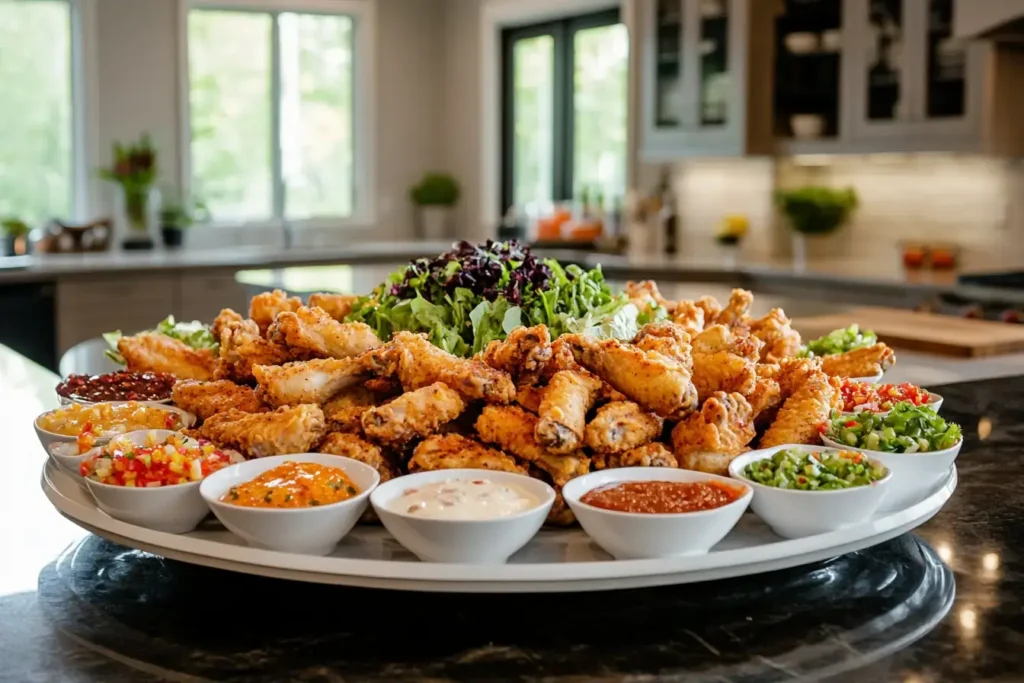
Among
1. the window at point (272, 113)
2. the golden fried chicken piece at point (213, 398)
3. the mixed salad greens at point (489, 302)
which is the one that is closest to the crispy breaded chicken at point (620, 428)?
the mixed salad greens at point (489, 302)

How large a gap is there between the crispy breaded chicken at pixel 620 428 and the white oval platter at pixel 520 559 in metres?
0.14

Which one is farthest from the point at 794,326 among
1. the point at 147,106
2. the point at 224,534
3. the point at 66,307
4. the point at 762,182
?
the point at 147,106

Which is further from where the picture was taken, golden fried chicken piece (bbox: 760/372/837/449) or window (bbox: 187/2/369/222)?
window (bbox: 187/2/369/222)

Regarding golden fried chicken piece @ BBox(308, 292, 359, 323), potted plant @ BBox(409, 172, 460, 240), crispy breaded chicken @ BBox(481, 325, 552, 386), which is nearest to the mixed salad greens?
golden fried chicken piece @ BBox(308, 292, 359, 323)

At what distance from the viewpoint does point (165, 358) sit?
8.26 feet

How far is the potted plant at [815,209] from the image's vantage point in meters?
6.81

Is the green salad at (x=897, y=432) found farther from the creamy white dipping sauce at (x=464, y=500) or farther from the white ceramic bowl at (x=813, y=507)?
the creamy white dipping sauce at (x=464, y=500)

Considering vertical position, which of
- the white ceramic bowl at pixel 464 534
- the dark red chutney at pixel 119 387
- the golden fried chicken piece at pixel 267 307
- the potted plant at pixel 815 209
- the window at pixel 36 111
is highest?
the window at pixel 36 111

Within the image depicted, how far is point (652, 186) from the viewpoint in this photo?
8242 millimetres

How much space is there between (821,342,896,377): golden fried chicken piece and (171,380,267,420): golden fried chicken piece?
3.53ft

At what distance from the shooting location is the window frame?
28.0 ft

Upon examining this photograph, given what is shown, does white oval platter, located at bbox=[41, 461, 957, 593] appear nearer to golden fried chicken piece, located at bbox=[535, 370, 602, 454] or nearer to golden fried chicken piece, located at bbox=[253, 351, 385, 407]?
golden fried chicken piece, located at bbox=[535, 370, 602, 454]

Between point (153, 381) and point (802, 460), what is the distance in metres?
1.30

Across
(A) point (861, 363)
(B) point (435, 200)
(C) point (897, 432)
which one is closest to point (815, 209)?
(B) point (435, 200)
